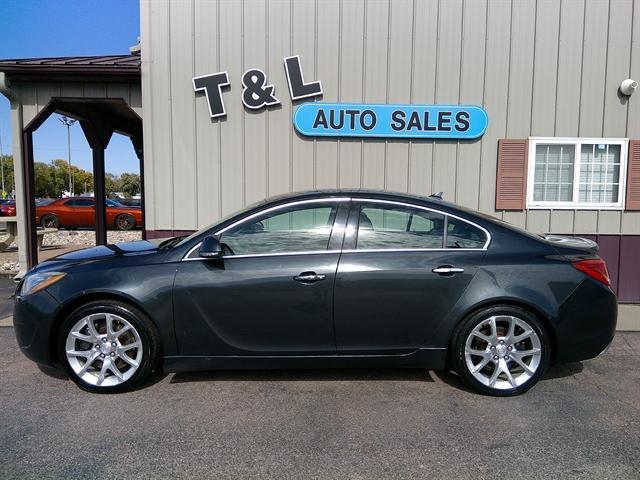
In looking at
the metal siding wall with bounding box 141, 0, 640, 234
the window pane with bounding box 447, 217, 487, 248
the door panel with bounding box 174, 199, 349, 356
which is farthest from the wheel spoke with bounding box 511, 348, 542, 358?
the metal siding wall with bounding box 141, 0, 640, 234

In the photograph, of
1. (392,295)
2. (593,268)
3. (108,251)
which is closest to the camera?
(392,295)

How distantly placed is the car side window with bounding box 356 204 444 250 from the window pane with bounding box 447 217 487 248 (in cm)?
7

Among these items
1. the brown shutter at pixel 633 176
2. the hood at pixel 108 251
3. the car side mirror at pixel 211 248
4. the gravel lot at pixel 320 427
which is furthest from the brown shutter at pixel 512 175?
the hood at pixel 108 251

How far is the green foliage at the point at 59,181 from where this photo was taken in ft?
231

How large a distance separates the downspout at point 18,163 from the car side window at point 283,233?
5034 mm

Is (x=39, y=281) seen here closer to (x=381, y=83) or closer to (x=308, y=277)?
(x=308, y=277)

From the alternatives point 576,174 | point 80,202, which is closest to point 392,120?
point 576,174

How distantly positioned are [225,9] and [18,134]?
11.6ft

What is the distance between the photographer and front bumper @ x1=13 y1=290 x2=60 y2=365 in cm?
354

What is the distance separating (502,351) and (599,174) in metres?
4.33

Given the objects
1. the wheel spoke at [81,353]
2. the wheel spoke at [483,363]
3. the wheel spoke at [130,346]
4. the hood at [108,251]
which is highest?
the hood at [108,251]

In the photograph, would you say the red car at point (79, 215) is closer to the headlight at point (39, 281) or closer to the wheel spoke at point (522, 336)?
the headlight at point (39, 281)

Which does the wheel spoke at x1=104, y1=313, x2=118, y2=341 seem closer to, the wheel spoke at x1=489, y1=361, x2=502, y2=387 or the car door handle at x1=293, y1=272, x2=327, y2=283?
the car door handle at x1=293, y1=272, x2=327, y2=283

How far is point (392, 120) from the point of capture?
6.53m
